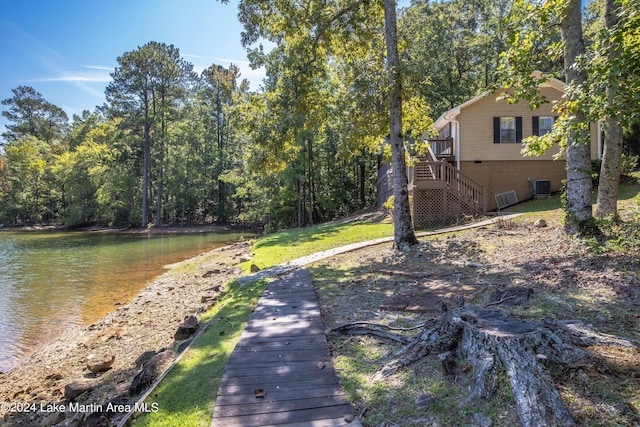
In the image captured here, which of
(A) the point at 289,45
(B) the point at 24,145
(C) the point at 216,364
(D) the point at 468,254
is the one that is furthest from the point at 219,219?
(C) the point at 216,364

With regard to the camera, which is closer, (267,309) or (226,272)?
(267,309)

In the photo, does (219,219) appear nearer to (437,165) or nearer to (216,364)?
(437,165)

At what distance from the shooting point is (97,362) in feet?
19.1

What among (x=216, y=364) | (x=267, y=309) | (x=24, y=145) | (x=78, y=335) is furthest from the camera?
(x=24, y=145)

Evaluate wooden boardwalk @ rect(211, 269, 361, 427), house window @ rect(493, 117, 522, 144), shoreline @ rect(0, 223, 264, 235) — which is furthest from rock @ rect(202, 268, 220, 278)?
shoreline @ rect(0, 223, 264, 235)

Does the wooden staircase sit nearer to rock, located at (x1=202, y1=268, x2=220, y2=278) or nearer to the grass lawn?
rock, located at (x1=202, y1=268, x2=220, y2=278)

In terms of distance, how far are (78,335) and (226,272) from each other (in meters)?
5.08

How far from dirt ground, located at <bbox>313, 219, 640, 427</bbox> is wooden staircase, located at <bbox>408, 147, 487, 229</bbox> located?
145 inches

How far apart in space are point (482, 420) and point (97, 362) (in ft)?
19.2

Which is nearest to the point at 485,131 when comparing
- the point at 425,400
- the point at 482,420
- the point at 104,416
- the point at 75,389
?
the point at 425,400

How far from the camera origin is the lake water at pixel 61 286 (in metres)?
8.16

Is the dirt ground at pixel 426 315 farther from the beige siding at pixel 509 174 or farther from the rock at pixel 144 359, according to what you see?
the beige siding at pixel 509 174

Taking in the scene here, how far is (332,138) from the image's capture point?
30.7 m

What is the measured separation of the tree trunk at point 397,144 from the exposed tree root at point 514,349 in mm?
6171
